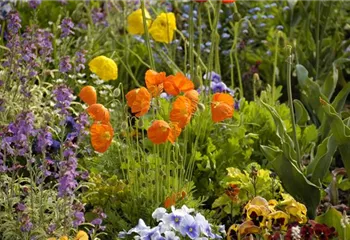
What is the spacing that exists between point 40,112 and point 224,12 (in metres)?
2.29

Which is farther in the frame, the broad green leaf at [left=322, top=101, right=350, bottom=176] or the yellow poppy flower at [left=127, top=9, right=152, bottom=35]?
the yellow poppy flower at [left=127, top=9, right=152, bottom=35]

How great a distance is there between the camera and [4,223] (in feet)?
11.5

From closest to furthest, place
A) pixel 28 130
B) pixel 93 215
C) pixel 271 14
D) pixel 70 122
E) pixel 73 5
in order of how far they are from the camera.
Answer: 1. pixel 28 130
2. pixel 93 215
3. pixel 70 122
4. pixel 73 5
5. pixel 271 14

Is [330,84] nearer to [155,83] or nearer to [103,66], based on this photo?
[103,66]

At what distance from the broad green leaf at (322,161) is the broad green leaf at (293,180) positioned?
6 centimetres

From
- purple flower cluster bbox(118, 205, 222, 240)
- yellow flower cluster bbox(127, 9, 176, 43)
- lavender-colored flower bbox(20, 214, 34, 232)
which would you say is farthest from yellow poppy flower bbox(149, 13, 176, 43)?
lavender-colored flower bbox(20, 214, 34, 232)

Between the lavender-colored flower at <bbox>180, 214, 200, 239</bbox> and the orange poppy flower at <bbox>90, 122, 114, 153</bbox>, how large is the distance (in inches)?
17.0

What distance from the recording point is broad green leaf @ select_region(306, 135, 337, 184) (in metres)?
3.86

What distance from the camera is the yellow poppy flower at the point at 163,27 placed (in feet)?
13.9

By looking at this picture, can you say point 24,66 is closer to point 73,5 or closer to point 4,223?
point 4,223

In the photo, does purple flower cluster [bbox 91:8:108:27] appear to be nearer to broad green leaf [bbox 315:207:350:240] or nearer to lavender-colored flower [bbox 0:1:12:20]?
lavender-colored flower [bbox 0:1:12:20]

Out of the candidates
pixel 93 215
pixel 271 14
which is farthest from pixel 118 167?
pixel 271 14

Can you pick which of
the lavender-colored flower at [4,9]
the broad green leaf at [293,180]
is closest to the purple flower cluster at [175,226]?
the broad green leaf at [293,180]

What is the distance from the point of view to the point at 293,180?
389 cm
